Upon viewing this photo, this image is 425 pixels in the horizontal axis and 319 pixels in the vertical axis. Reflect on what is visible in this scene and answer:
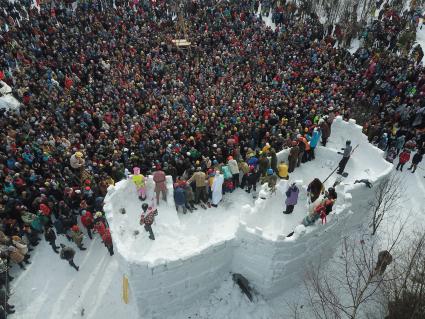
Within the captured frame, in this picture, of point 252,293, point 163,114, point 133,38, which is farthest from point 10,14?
point 252,293

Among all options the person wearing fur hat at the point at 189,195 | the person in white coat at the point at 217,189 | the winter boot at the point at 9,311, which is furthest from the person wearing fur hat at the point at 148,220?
the winter boot at the point at 9,311

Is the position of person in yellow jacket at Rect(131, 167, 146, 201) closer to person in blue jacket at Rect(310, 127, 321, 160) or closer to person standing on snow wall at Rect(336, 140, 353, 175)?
person in blue jacket at Rect(310, 127, 321, 160)

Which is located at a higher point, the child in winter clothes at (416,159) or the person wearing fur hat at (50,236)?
the child in winter clothes at (416,159)

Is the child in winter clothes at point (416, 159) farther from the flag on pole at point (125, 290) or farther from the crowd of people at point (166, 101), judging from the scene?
the flag on pole at point (125, 290)

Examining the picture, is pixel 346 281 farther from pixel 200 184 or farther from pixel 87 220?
pixel 87 220

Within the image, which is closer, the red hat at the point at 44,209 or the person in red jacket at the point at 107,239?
the person in red jacket at the point at 107,239

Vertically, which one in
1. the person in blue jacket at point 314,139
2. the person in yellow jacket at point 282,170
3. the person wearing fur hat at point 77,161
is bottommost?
the person wearing fur hat at point 77,161

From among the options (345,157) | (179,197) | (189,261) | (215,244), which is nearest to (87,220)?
(179,197)
